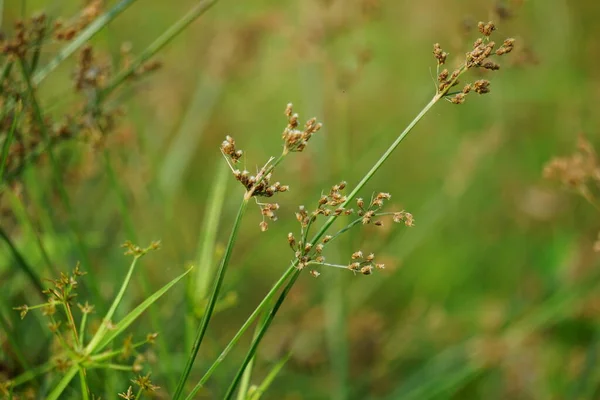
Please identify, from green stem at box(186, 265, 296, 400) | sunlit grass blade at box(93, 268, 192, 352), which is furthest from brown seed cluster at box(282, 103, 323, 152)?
sunlit grass blade at box(93, 268, 192, 352)

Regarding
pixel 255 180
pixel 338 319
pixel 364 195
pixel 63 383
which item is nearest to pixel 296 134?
pixel 255 180

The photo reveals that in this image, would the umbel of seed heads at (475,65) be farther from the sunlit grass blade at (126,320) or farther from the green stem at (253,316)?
the sunlit grass blade at (126,320)

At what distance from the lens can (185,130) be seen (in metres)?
3.03

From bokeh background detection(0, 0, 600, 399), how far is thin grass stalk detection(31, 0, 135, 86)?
0.09 metres

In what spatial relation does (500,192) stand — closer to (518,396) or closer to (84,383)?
(518,396)

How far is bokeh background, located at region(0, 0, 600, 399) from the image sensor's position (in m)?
1.93

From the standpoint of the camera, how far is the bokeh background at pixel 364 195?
1.93m

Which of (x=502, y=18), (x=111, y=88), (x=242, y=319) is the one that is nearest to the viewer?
(x=111, y=88)

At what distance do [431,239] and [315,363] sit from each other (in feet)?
5.19

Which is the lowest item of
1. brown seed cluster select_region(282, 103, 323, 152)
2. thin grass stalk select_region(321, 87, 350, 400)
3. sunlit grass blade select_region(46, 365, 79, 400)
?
thin grass stalk select_region(321, 87, 350, 400)

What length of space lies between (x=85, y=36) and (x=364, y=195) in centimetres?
227

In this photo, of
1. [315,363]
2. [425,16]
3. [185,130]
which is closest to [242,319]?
[315,363]

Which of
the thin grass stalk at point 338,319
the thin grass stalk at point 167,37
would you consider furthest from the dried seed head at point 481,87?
the thin grass stalk at point 338,319

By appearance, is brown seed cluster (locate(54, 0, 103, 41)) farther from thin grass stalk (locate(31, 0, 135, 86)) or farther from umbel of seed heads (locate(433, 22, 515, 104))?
umbel of seed heads (locate(433, 22, 515, 104))
